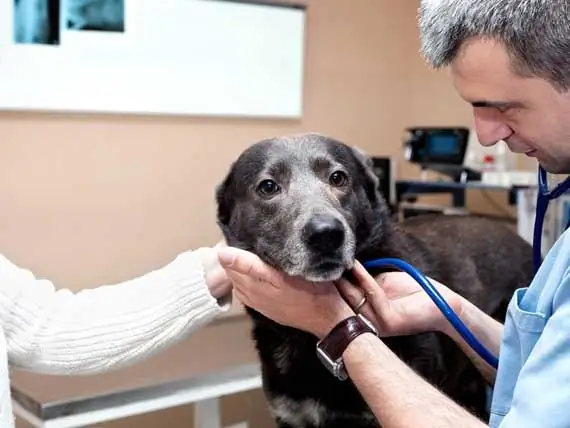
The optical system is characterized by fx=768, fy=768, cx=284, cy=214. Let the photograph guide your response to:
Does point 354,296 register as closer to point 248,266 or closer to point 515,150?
point 248,266

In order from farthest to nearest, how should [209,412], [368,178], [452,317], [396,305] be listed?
[209,412] → [368,178] → [396,305] → [452,317]

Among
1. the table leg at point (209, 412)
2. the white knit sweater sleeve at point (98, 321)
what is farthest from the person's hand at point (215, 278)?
the table leg at point (209, 412)

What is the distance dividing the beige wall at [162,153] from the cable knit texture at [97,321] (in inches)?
17.3

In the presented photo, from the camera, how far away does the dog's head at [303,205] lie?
1.21 metres

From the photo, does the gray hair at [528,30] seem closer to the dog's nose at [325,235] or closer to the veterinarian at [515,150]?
the veterinarian at [515,150]

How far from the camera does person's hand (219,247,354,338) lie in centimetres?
113

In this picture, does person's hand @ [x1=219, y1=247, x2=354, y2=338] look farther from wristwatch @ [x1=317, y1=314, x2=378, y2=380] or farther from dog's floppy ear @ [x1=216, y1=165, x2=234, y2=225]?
dog's floppy ear @ [x1=216, y1=165, x2=234, y2=225]

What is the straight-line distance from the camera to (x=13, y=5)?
2.12m

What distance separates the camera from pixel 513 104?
854 millimetres

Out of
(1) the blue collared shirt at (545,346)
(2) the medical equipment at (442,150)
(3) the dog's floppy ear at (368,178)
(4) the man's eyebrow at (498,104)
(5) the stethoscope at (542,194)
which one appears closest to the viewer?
(1) the blue collared shirt at (545,346)

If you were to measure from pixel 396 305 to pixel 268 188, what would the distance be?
0.33 metres

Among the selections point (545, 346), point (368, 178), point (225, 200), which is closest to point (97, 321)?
point (225, 200)

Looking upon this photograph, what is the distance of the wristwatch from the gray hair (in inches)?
16.3

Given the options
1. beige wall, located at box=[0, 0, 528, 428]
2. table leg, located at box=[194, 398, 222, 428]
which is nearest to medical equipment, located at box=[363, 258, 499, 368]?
table leg, located at box=[194, 398, 222, 428]
